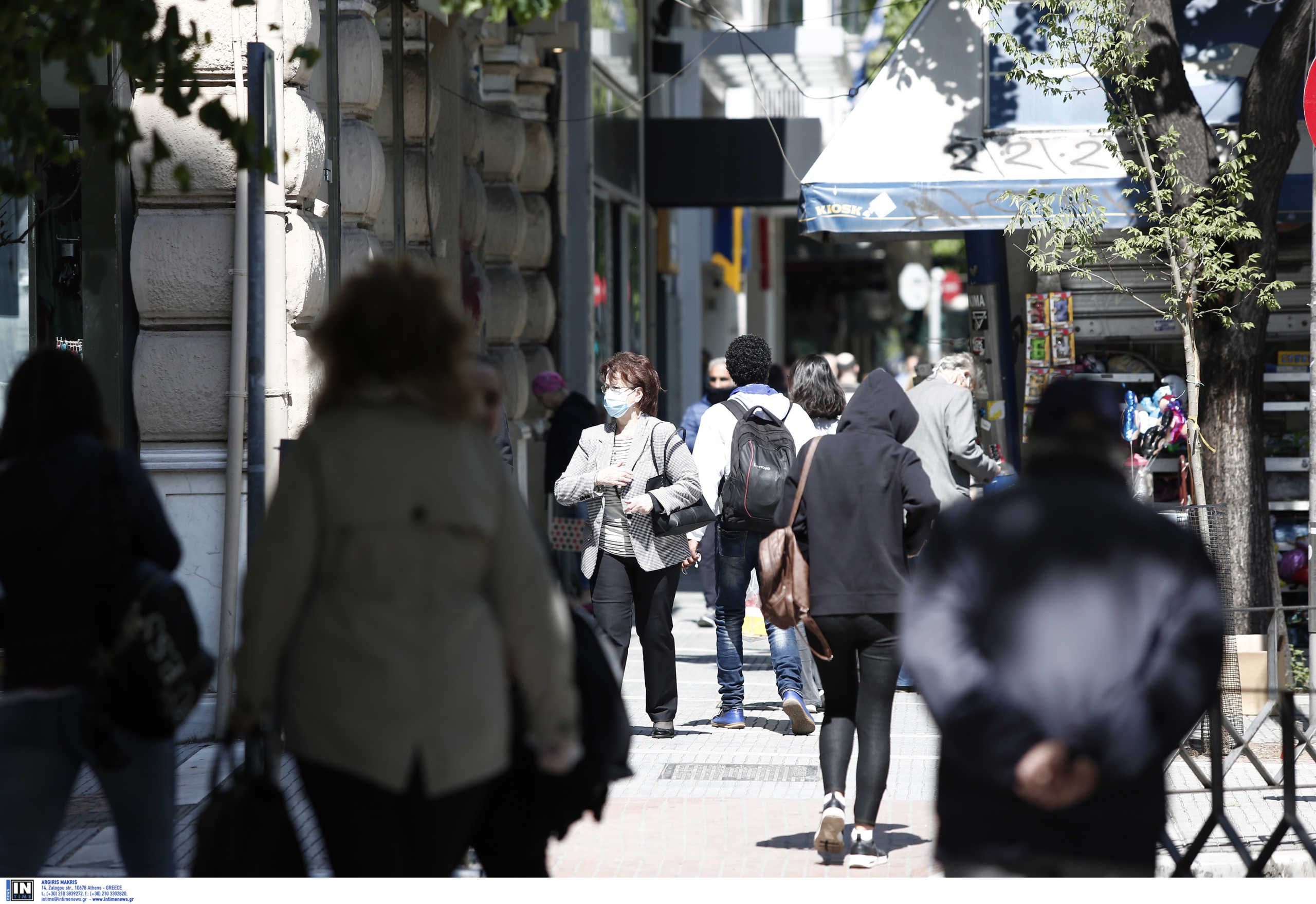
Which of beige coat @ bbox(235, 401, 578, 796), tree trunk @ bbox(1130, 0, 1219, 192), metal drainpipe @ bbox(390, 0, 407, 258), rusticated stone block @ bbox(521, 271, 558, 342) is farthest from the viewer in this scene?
rusticated stone block @ bbox(521, 271, 558, 342)

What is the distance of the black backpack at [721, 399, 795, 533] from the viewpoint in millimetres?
8188

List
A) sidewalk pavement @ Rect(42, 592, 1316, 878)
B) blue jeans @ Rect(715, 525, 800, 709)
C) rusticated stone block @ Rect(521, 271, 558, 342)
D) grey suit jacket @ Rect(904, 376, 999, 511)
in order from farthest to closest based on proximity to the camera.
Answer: rusticated stone block @ Rect(521, 271, 558, 342)
grey suit jacket @ Rect(904, 376, 999, 511)
blue jeans @ Rect(715, 525, 800, 709)
sidewalk pavement @ Rect(42, 592, 1316, 878)

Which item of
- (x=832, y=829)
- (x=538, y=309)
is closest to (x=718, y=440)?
(x=832, y=829)

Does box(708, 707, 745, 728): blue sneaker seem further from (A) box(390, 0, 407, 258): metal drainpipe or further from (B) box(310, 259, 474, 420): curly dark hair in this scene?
(B) box(310, 259, 474, 420): curly dark hair

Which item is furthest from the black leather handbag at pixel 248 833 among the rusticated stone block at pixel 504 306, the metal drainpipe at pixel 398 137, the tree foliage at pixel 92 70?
the rusticated stone block at pixel 504 306

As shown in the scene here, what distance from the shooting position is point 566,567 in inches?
548

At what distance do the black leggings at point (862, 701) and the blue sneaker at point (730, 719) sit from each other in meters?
2.69

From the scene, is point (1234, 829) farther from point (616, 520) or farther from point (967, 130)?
point (967, 130)

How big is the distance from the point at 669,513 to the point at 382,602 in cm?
475

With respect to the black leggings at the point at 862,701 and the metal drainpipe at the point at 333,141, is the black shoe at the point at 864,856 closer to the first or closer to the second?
the black leggings at the point at 862,701

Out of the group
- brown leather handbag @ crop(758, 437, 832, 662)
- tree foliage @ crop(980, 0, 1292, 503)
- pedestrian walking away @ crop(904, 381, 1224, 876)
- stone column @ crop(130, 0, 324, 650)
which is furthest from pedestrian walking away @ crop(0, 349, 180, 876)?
tree foliage @ crop(980, 0, 1292, 503)

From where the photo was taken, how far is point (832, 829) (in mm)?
5801

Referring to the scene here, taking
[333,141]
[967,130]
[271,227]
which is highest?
[967,130]
